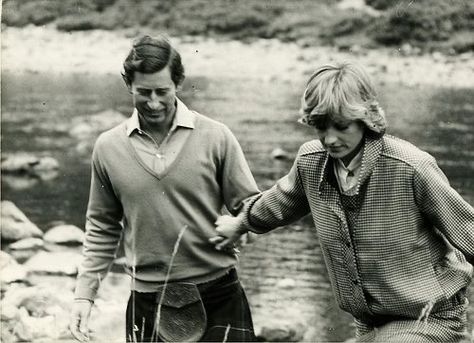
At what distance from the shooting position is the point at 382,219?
254cm

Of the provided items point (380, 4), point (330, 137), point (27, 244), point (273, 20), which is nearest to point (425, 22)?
point (380, 4)

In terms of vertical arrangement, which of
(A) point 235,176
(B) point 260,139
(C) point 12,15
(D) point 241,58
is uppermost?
(C) point 12,15

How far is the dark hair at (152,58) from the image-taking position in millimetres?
2898

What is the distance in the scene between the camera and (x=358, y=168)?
2562 mm

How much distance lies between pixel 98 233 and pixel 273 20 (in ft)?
16.1

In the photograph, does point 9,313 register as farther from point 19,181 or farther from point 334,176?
point 19,181

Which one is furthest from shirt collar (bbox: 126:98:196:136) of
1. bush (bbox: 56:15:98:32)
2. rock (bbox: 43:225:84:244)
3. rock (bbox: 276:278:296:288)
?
rock (bbox: 43:225:84:244)

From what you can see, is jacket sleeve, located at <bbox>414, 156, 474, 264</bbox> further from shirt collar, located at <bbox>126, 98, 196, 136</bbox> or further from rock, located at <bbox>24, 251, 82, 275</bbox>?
rock, located at <bbox>24, 251, 82, 275</bbox>

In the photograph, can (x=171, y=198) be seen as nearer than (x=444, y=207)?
No

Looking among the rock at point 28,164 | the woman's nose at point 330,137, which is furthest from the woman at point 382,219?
the rock at point 28,164

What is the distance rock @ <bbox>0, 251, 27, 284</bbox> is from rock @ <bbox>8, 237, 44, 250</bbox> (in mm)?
230

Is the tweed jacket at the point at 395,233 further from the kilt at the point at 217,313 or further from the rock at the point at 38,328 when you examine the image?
the rock at the point at 38,328

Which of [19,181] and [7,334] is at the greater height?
[7,334]

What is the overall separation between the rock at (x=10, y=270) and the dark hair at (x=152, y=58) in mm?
3339
